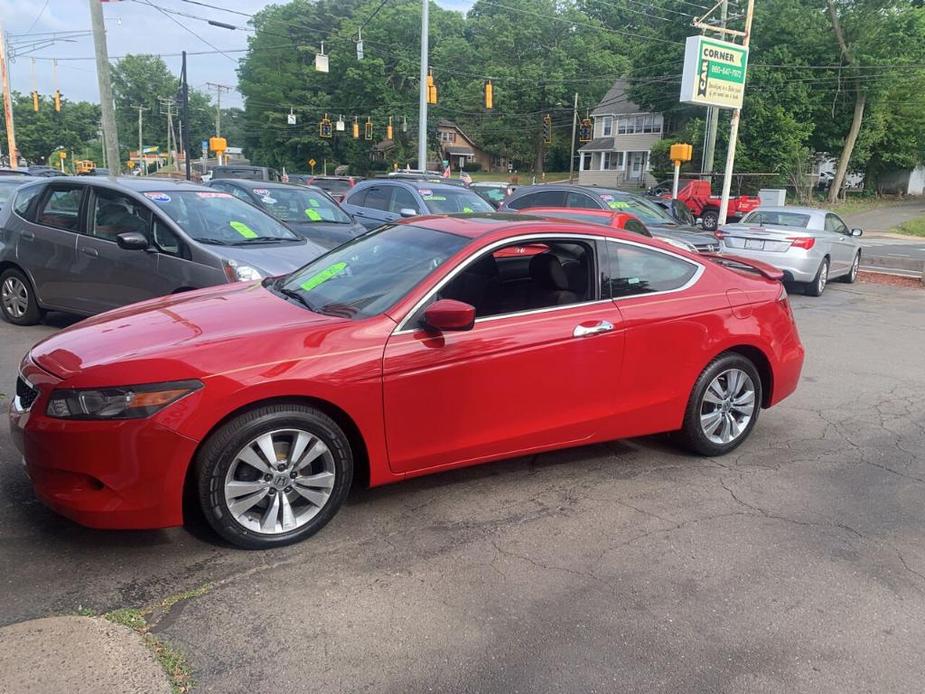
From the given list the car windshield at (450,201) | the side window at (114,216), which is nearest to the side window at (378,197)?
the car windshield at (450,201)

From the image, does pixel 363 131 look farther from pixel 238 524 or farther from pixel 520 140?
pixel 238 524

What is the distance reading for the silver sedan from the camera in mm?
12656

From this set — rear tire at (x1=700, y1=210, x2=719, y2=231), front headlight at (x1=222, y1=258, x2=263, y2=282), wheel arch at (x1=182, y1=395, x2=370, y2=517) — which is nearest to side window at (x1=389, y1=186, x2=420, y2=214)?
front headlight at (x1=222, y1=258, x2=263, y2=282)

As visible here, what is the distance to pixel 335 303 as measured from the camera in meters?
4.04

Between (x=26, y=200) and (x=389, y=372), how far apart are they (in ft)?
21.9

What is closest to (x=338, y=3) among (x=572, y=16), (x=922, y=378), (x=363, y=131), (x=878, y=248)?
(x=363, y=131)

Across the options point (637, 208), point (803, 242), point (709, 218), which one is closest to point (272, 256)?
point (637, 208)

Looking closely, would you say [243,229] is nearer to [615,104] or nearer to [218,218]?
[218,218]

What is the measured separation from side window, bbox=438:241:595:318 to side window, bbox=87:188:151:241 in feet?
14.3

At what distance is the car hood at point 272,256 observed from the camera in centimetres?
698

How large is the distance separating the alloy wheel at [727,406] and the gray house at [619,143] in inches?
2193

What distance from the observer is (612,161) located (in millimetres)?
66188

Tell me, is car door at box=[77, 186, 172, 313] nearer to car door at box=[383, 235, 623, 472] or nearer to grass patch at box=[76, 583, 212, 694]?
car door at box=[383, 235, 623, 472]

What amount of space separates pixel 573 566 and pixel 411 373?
1.20 m
